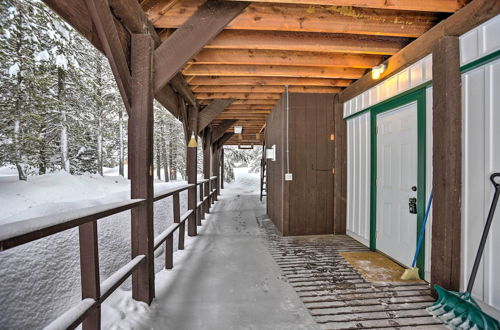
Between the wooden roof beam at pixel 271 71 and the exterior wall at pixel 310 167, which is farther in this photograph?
the exterior wall at pixel 310 167

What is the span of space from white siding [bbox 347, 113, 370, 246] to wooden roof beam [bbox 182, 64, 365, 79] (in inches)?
28.2

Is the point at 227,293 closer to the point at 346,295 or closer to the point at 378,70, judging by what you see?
the point at 346,295

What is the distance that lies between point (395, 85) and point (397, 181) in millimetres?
1192

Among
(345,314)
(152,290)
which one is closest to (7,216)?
(152,290)

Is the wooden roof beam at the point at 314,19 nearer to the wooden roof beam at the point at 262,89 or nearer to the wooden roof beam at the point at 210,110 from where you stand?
the wooden roof beam at the point at 262,89

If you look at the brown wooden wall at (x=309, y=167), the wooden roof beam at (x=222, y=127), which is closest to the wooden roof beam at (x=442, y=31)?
the brown wooden wall at (x=309, y=167)

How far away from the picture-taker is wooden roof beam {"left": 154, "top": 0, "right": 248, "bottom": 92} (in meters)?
2.13

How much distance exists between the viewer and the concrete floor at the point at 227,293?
74.4 inches

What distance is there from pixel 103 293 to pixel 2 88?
7793 millimetres

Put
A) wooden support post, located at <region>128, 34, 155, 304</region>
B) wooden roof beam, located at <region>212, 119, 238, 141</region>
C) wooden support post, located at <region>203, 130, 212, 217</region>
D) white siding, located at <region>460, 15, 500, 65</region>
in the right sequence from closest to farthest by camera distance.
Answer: white siding, located at <region>460, 15, 500, 65</region> < wooden support post, located at <region>128, 34, 155, 304</region> < wooden support post, located at <region>203, 130, 212, 217</region> < wooden roof beam, located at <region>212, 119, 238, 141</region>

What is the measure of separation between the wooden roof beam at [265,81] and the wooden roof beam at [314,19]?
56.8 inches

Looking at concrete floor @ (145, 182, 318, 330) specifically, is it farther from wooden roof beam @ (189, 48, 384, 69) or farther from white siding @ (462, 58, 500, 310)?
wooden roof beam @ (189, 48, 384, 69)

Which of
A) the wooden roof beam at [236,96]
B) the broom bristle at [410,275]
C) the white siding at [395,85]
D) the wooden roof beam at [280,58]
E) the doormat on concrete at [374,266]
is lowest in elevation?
the doormat on concrete at [374,266]

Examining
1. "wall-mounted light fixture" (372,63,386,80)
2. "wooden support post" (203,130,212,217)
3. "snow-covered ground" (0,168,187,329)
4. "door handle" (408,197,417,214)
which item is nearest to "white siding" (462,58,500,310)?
"door handle" (408,197,417,214)
